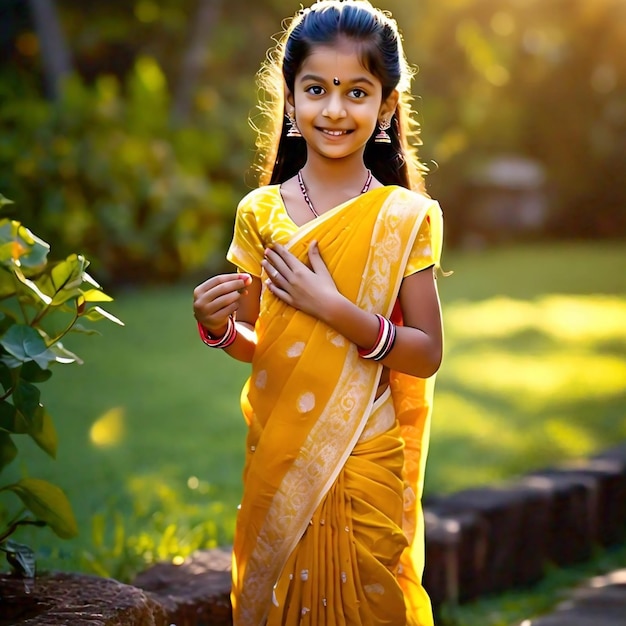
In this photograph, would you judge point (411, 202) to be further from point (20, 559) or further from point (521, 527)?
point (521, 527)

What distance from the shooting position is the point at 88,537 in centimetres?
365

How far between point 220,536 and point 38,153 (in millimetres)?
6246

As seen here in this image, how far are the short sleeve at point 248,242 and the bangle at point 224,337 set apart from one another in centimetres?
14

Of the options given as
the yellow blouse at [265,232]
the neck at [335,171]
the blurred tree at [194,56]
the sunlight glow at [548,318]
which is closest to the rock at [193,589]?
the yellow blouse at [265,232]

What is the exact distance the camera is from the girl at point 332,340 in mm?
2246

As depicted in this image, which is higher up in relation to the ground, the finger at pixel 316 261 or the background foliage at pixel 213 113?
the background foliage at pixel 213 113

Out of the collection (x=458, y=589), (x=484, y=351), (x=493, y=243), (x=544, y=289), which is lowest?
(x=458, y=589)

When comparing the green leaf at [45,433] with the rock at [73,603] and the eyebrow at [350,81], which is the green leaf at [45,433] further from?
the eyebrow at [350,81]

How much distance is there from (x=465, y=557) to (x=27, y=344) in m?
1.98

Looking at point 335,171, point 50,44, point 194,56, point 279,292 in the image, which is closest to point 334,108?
point 335,171

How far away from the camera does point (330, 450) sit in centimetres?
228

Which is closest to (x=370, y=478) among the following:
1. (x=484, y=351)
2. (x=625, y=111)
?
(x=484, y=351)

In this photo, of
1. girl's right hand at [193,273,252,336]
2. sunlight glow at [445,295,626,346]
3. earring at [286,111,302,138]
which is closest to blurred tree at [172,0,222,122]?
sunlight glow at [445,295,626,346]

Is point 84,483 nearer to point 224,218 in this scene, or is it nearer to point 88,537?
point 88,537
